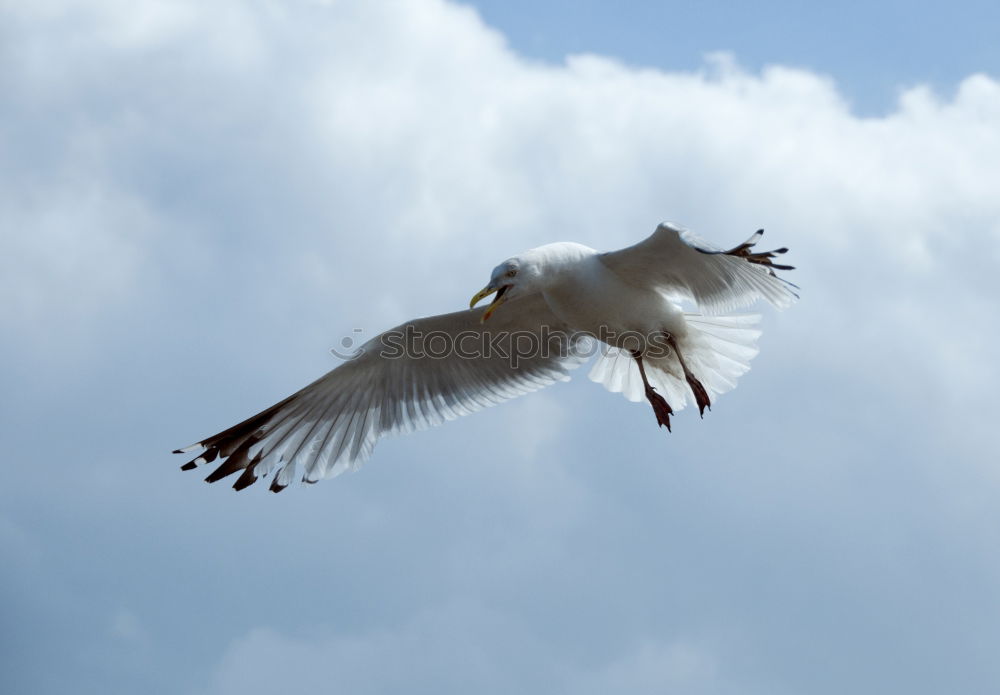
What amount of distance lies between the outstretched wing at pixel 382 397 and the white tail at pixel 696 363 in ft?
0.75

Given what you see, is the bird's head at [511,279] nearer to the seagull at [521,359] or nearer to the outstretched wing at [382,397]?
the seagull at [521,359]

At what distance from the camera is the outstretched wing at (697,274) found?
477 centimetres

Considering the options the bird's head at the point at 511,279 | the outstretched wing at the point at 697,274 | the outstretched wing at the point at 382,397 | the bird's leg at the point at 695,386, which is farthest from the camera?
the outstretched wing at the point at 382,397

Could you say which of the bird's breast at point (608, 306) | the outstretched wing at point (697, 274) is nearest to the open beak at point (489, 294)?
the bird's breast at point (608, 306)

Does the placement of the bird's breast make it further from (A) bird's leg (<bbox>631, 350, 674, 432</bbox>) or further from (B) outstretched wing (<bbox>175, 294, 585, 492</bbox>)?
(B) outstretched wing (<bbox>175, 294, 585, 492</bbox>)

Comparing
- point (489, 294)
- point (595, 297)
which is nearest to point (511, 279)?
point (489, 294)

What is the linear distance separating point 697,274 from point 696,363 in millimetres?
673

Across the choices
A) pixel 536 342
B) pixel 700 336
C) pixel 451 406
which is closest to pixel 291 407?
pixel 451 406

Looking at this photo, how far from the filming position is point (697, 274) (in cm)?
497

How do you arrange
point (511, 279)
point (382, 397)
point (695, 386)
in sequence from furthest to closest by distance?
point (382, 397), point (695, 386), point (511, 279)

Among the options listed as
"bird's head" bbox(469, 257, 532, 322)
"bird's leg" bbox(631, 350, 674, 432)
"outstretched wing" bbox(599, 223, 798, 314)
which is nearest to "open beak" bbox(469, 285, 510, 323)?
"bird's head" bbox(469, 257, 532, 322)

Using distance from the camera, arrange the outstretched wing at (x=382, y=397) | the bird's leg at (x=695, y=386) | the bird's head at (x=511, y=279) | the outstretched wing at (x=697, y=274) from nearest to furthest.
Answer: the outstretched wing at (x=697, y=274) < the bird's head at (x=511, y=279) < the bird's leg at (x=695, y=386) < the outstretched wing at (x=382, y=397)

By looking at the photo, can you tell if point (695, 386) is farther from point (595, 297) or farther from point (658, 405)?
point (595, 297)

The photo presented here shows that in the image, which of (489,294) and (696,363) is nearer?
(489,294)
